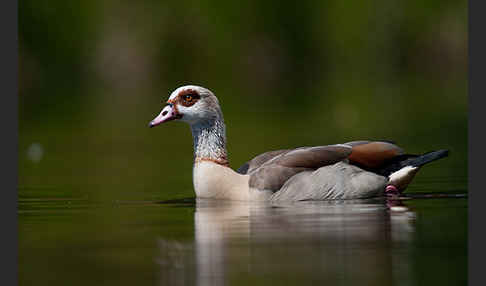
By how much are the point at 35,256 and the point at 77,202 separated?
12.4 feet

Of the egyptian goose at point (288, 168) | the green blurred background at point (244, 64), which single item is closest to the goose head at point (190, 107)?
the egyptian goose at point (288, 168)

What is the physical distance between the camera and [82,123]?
25.3 meters

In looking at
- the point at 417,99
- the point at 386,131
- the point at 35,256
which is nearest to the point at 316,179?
the point at 35,256

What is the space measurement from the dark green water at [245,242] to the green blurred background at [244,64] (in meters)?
9.11

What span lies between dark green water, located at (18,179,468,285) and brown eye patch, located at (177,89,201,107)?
132cm

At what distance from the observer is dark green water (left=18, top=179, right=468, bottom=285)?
8.70 metres

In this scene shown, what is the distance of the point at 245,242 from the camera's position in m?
10.2

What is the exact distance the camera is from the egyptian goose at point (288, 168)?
516 inches

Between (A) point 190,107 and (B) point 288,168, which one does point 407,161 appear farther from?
(A) point 190,107

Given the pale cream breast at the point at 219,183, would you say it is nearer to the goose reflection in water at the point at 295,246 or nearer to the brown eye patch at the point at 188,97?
the goose reflection in water at the point at 295,246

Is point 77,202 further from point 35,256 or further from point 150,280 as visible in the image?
point 150,280

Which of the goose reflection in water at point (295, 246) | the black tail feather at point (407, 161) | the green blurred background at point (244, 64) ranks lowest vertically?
the goose reflection in water at point (295, 246)

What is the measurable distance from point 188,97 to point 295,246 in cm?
427

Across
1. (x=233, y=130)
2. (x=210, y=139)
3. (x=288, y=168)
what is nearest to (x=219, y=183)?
(x=210, y=139)
